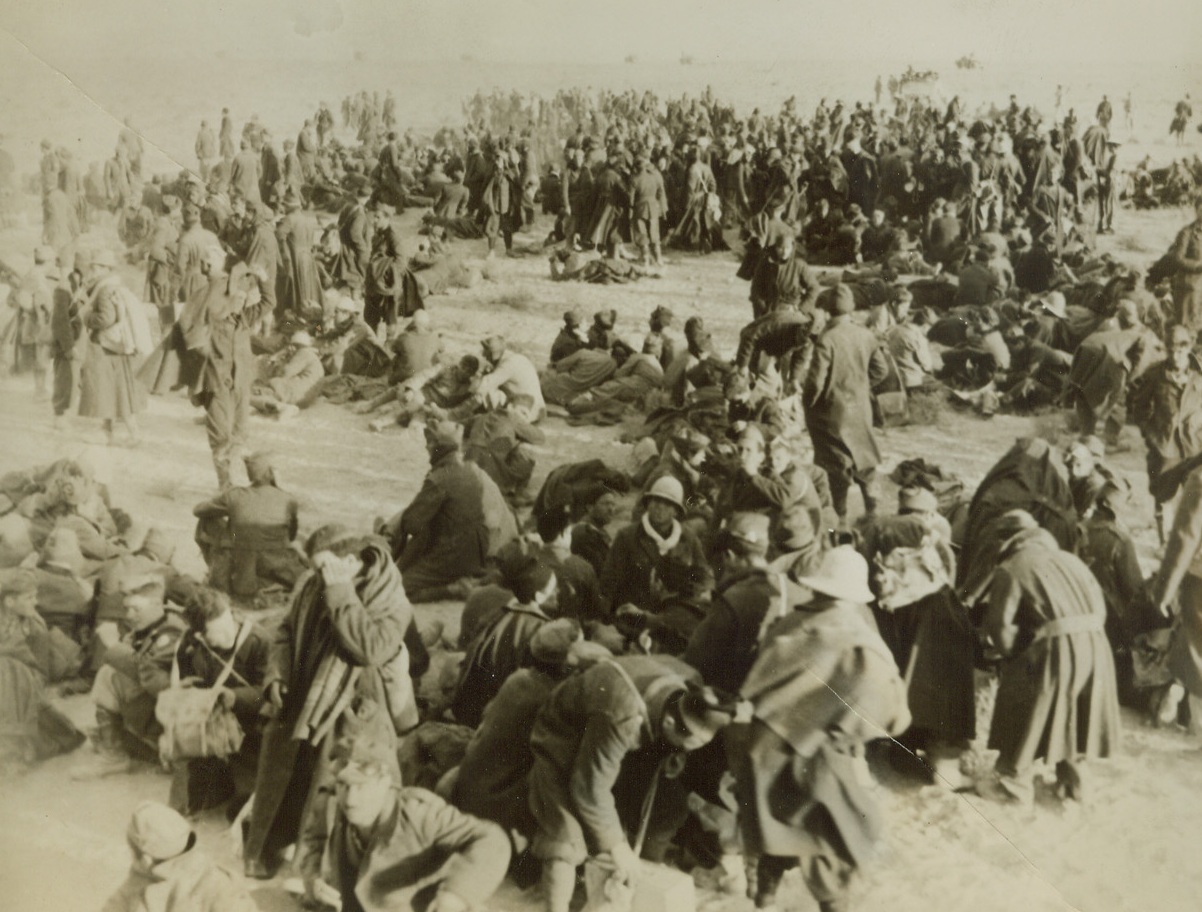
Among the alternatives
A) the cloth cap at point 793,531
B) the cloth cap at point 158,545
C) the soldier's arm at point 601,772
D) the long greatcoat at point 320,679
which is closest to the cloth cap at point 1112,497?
the cloth cap at point 793,531

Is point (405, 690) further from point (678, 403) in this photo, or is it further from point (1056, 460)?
point (1056, 460)

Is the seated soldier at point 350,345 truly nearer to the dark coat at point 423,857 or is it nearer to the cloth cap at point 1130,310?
the dark coat at point 423,857

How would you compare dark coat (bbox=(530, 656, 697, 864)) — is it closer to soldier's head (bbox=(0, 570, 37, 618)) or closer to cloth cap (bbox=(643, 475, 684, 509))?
cloth cap (bbox=(643, 475, 684, 509))

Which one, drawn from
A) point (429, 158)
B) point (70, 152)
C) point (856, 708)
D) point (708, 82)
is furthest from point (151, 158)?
point (856, 708)

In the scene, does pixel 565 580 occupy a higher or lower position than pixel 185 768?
higher

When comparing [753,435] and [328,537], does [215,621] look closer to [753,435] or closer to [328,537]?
[328,537]

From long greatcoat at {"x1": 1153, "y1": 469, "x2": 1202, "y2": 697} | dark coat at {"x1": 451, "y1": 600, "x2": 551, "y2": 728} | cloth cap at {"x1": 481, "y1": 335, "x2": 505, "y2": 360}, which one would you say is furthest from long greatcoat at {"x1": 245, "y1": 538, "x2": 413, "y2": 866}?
long greatcoat at {"x1": 1153, "y1": 469, "x2": 1202, "y2": 697}

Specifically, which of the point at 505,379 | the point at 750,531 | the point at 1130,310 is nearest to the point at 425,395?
the point at 505,379
